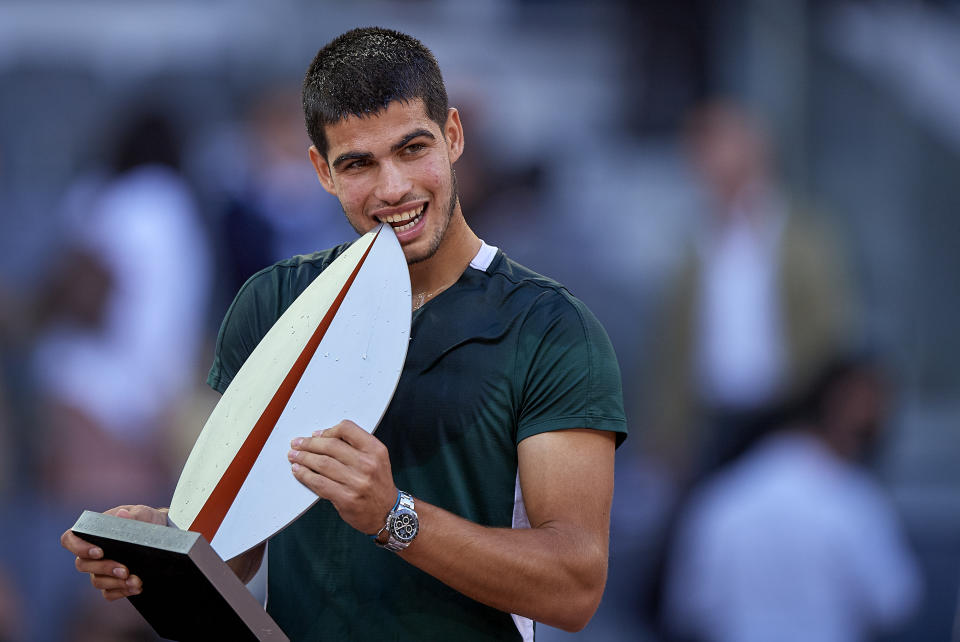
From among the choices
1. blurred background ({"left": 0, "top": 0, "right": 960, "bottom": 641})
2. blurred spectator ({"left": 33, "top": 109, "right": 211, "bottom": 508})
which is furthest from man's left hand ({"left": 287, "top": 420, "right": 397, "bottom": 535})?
blurred spectator ({"left": 33, "top": 109, "right": 211, "bottom": 508})

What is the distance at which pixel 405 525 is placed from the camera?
1.87 meters

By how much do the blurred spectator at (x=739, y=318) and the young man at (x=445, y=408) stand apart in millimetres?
3585

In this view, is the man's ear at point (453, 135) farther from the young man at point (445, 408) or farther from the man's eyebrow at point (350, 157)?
the man's eyebrow at point (350, 157)

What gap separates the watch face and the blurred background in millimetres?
3066

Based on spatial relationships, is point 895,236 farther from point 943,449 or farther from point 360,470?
point 360,470

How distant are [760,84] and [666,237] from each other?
0.90m

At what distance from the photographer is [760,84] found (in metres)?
6.61

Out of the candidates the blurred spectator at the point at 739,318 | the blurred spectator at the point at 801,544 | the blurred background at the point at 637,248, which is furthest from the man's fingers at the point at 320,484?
the blurred spectator at the point at 739,318

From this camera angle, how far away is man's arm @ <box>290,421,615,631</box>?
181 centimetres

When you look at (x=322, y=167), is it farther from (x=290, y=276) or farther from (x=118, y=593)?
(x=118, y=593)

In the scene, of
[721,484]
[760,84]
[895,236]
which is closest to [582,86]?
[760,84]

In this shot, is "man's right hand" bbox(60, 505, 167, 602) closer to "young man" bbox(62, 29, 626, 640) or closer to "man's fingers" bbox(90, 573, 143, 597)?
"man's fingers" bbox(90, 573, 143, 597)

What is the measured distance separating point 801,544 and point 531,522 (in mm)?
3018

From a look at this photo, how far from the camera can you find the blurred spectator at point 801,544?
4.84 meters
